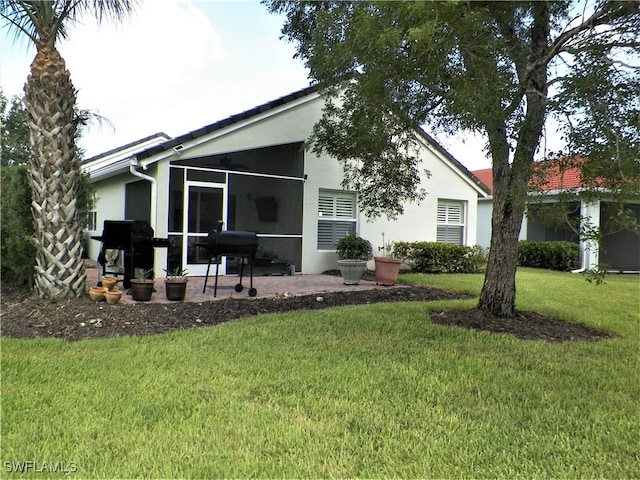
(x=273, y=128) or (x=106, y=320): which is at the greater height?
(x=273, y=128)

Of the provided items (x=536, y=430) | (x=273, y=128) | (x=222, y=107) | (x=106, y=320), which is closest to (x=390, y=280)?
(x=273, y=128)

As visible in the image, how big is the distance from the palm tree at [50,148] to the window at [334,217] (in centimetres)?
716

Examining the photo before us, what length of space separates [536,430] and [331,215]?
10.1 meters

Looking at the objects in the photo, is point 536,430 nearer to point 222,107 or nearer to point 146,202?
point 146,202

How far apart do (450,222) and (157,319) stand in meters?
11.7

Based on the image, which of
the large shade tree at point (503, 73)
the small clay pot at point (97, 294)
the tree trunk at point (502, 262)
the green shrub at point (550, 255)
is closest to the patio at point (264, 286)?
the small clay pot at point (97, 294)

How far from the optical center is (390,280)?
10438mm

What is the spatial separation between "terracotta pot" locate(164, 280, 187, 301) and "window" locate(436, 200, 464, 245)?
10.0 metres

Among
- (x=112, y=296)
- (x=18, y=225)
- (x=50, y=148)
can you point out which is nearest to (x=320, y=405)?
(x=112, y=296)

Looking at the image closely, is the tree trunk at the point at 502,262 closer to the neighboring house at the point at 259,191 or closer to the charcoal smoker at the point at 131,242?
the neighboring house at the point at 259,191

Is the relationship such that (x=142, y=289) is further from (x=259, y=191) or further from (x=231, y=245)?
(x=259, y=191)

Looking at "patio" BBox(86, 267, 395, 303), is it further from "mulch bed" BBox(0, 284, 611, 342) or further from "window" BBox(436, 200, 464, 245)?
"window" BBox(436, 200, 464, 245)


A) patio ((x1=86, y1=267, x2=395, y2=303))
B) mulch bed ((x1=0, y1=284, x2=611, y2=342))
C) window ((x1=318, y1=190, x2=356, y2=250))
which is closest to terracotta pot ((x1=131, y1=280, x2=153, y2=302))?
patio ((x1=86, y1=267, x2=395, y2=303))

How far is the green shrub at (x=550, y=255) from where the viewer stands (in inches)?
613
